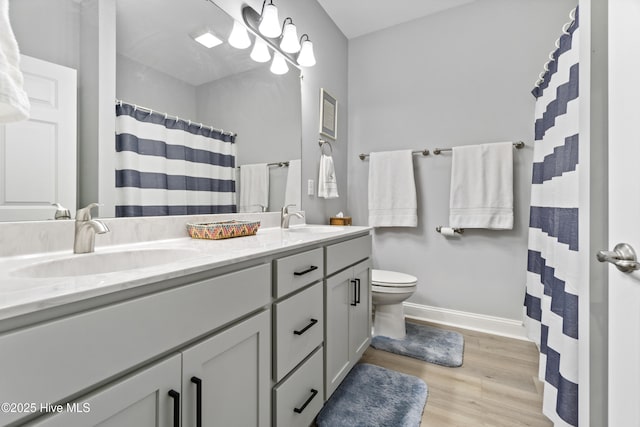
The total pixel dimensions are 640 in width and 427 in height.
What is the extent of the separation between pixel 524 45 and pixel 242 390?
107 inches

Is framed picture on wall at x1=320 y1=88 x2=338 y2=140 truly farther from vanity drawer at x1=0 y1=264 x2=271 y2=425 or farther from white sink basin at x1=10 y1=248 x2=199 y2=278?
vanity drawer at x1=0 y1=264 x2=271 y2=425

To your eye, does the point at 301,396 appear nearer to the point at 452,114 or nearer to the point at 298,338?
the point at 298,338

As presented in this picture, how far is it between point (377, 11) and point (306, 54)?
2.91 ft

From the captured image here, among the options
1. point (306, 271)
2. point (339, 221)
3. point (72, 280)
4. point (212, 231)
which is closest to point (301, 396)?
point (306, 271)

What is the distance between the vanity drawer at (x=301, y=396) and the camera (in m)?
0.97

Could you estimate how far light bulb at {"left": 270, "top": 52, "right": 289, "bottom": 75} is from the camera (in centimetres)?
181

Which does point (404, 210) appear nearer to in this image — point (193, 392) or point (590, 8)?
point (590, 8)

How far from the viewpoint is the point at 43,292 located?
458 mm

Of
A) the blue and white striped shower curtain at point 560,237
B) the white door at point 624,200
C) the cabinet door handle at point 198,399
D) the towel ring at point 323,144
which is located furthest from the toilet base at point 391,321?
the cabinet door handle at point 198,399

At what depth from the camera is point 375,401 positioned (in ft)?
4.54

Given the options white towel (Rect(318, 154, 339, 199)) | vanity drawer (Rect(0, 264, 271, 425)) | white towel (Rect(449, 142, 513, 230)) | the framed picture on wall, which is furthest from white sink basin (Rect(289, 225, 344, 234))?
white towel (Rect(449, 142, 513, 230))

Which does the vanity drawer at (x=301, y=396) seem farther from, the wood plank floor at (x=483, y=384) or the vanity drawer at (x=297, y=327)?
the wood plank floor at (x=483, y=384)

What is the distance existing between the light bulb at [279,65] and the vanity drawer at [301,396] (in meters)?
1.63

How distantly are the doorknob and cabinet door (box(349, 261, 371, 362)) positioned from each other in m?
1.03
